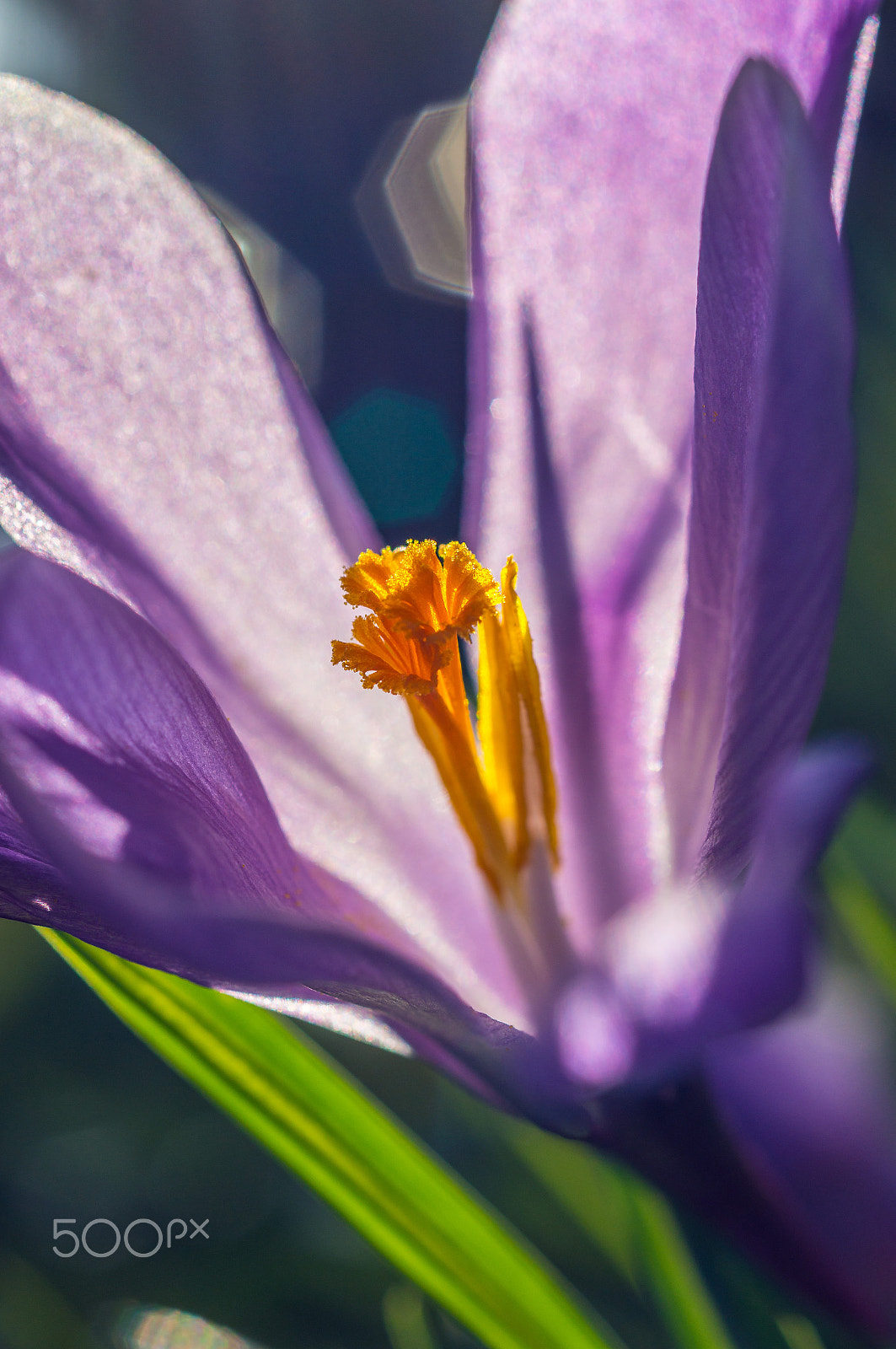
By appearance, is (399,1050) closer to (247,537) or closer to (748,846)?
(748,846)

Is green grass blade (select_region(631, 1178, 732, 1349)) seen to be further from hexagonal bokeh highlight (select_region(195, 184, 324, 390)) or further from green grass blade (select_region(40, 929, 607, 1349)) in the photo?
hexagonal bokeh highlight (select_region(195, 184, 324, 390))

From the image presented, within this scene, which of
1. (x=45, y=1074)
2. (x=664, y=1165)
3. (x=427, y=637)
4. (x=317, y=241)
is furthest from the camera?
(x=317, y=241)

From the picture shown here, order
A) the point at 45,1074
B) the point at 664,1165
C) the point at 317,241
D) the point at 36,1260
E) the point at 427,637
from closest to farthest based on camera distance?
the point at 664,1165 < the point at 427,637 < the point at 36,1260 < the point at 45,1074 < the point at 317,241

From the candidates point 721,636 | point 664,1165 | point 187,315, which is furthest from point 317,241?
point 664,1165

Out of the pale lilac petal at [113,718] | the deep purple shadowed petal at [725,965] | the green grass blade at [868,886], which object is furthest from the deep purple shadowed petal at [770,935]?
the green grass blade at [868,886]

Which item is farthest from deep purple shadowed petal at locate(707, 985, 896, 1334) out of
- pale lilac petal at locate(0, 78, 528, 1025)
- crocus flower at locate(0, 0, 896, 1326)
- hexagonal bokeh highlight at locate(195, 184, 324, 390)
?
hexagonal bokeh highlight at locate(195, 184, 324, 390)

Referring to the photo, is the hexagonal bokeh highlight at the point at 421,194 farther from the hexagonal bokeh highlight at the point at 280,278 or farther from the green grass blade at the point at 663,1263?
the green grass blade at the point at 663,1263

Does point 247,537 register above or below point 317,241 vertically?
below
